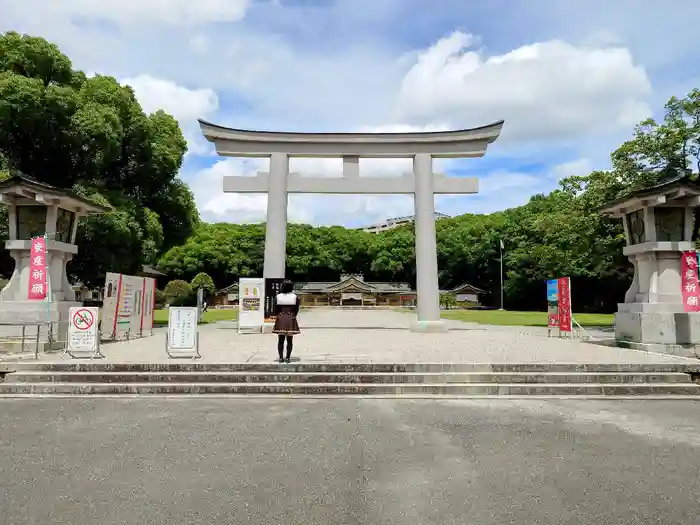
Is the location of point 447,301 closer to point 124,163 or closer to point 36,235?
point 124,163

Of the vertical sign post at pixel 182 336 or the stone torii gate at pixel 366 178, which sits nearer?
the vertical sign post at pixel 182 336

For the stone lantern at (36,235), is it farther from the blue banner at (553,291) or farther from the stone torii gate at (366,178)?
the blue banner at (553,291)

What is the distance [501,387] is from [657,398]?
7.89ft

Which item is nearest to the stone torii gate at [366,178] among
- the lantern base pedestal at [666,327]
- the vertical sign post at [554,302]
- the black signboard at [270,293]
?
the black signboard at [270,293]

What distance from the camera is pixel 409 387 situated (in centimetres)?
793

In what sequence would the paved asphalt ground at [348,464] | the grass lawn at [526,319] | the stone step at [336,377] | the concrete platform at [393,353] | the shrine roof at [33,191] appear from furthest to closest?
the grass lawn at [526,319] → the shrine roof at [33,191] → the concrete platform at [393,353] → the stone step at [336,377] → the paved asphalt ground at [348,464]

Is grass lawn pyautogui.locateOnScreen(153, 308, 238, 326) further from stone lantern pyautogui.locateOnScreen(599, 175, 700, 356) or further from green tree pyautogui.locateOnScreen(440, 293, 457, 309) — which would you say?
green tree pyautogui.locateOnScreen(440, 293, 457, 309)

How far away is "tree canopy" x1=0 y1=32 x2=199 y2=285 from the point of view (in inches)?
674

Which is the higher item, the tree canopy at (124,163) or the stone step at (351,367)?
the tree canopy at (124,163)

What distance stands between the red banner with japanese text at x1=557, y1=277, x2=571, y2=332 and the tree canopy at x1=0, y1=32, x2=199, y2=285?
1457cm

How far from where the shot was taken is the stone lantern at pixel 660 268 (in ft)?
37.2

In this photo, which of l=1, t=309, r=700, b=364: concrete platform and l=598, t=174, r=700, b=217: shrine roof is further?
l=598, t=174, r=700, b=217: shrine roof

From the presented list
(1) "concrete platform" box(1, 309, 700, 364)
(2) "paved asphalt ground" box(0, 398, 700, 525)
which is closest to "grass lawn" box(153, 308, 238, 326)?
(1) "concrete platform" box(1, 309, 700, 364)

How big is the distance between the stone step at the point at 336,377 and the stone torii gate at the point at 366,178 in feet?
27.7
